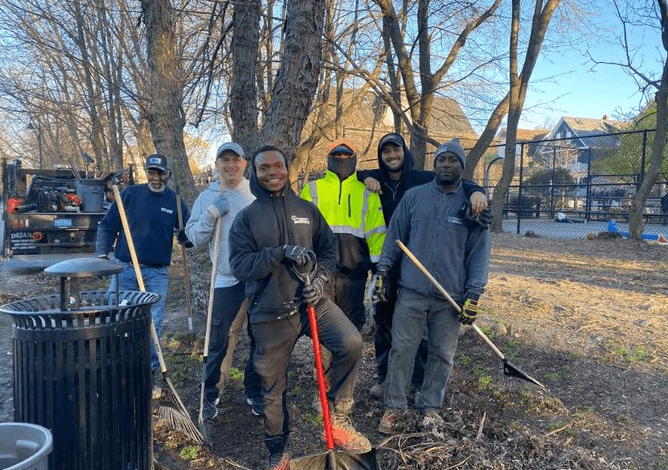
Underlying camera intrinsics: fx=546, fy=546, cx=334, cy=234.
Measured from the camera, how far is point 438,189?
3.81 meters

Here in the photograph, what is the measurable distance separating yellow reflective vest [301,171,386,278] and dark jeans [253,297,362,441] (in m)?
0.75

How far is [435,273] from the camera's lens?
12.3ft

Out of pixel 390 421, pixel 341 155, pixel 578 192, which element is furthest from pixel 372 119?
pixel 390 421

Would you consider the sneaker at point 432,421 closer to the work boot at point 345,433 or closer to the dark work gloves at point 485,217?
the work boot at point 345,433

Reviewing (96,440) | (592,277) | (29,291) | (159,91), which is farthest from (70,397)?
(592,277)

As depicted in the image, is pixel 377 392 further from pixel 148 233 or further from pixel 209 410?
pixel 148 233

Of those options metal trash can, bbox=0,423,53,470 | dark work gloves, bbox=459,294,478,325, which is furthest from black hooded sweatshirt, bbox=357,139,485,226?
metal trash can, bbox=0,423,53,470

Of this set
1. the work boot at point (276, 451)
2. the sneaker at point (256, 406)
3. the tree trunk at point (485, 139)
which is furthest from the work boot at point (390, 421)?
the tree trunk at point (485, 139)

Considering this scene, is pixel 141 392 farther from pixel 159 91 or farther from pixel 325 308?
pixel 159 91

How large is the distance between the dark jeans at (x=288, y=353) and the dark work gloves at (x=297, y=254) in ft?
1.33

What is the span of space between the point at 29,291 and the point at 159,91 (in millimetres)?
4316

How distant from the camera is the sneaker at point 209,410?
4012 millimetres

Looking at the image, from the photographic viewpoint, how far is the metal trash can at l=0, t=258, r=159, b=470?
2.47m

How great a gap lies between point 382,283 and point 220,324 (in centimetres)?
122
